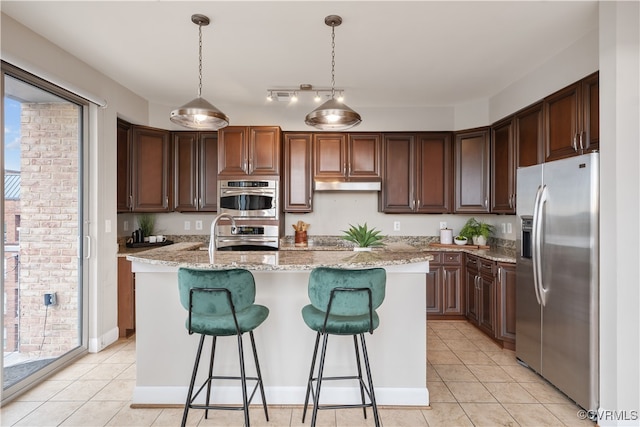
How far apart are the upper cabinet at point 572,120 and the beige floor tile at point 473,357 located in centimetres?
181

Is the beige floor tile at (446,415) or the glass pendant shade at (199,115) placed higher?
the glass pendant shade at (199,115)

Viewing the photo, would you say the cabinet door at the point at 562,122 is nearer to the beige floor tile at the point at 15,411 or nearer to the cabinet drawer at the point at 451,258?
the cabinet drawer at the point at 451,258

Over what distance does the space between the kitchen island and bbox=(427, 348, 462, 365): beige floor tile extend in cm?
78

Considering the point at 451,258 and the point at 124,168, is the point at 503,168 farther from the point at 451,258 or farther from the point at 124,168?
the point at 124,168

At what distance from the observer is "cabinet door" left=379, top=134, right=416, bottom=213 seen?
173 inches

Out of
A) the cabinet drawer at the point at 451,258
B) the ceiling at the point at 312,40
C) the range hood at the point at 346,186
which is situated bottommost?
the cabinet drawer at the point at 451,258

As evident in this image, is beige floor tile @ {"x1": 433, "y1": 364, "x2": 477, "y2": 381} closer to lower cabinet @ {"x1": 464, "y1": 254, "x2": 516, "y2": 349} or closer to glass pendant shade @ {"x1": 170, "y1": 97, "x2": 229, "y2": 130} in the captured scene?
lower cabinet @ {"x1": 464, "y1": 254, "x2": 516, "y2": 349}

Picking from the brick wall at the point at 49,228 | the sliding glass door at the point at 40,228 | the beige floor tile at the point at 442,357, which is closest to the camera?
the sliding glass door at the point at 40,228

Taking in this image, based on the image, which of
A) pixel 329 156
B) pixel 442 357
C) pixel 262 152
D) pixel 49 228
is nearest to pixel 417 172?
pixel 329 156

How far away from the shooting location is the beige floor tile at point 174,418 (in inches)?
86.2

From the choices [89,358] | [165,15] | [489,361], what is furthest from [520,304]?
[89,358]

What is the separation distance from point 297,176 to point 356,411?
2.77 m

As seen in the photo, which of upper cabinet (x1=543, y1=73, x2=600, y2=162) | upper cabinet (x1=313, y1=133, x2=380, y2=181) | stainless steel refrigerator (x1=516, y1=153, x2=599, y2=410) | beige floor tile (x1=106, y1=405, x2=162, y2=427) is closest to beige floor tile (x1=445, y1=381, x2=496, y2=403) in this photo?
stainless steel refrigerator (x1=516, y1=153, x2=599, y2=410)

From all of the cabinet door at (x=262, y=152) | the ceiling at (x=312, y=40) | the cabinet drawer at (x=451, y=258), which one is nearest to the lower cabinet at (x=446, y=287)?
the cabinet drawer at (x=451, y=258)
